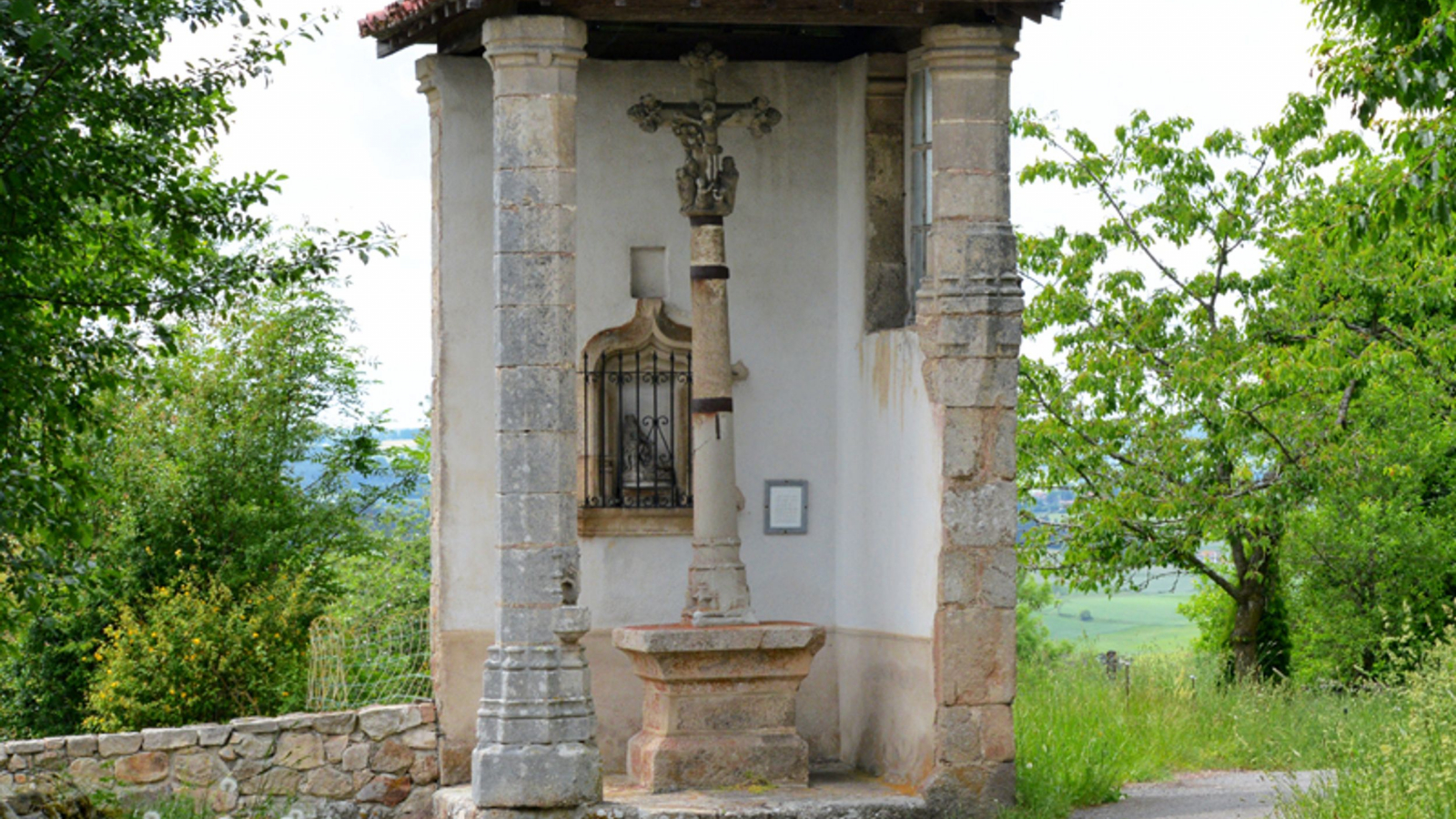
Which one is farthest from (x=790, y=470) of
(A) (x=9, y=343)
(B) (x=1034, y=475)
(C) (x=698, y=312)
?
(B) (x=1034, y=475)

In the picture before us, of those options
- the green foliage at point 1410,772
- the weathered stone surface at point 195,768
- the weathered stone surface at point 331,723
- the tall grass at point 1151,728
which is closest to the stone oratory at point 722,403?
the weathered stone surface at point 331,723

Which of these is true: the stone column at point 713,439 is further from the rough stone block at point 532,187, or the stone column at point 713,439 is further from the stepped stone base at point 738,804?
the rough stone block at point 532,187

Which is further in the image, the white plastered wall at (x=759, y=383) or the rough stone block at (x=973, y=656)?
the white plastered wall at (x=759, y=383)

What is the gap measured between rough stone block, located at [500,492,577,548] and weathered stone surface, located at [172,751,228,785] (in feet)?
8.62

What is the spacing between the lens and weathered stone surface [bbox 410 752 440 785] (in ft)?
39.3

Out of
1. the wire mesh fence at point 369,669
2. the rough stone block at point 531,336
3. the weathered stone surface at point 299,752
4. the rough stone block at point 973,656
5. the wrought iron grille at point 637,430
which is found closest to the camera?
the rough stone block at point 531,336

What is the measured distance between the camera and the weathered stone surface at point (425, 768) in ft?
39.3

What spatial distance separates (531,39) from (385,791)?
15.4 feet

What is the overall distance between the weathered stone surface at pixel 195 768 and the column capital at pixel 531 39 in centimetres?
458

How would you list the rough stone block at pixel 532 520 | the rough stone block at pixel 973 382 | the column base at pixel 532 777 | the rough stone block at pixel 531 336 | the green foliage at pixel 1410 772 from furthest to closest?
1. the rough stone block at pixel 973 382
2. the rough stone block at pixel 531 336
3. the rough stone block at pixel 532 520
4. the column base at pixel 532 777
5. the green foliage at pixel 1410 772

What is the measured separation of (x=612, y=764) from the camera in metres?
12.3

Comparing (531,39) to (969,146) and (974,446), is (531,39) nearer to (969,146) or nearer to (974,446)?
(969,146)

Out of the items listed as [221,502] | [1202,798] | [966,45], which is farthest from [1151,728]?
[221,502]

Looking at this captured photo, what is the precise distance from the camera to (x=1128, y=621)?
4459 cm
